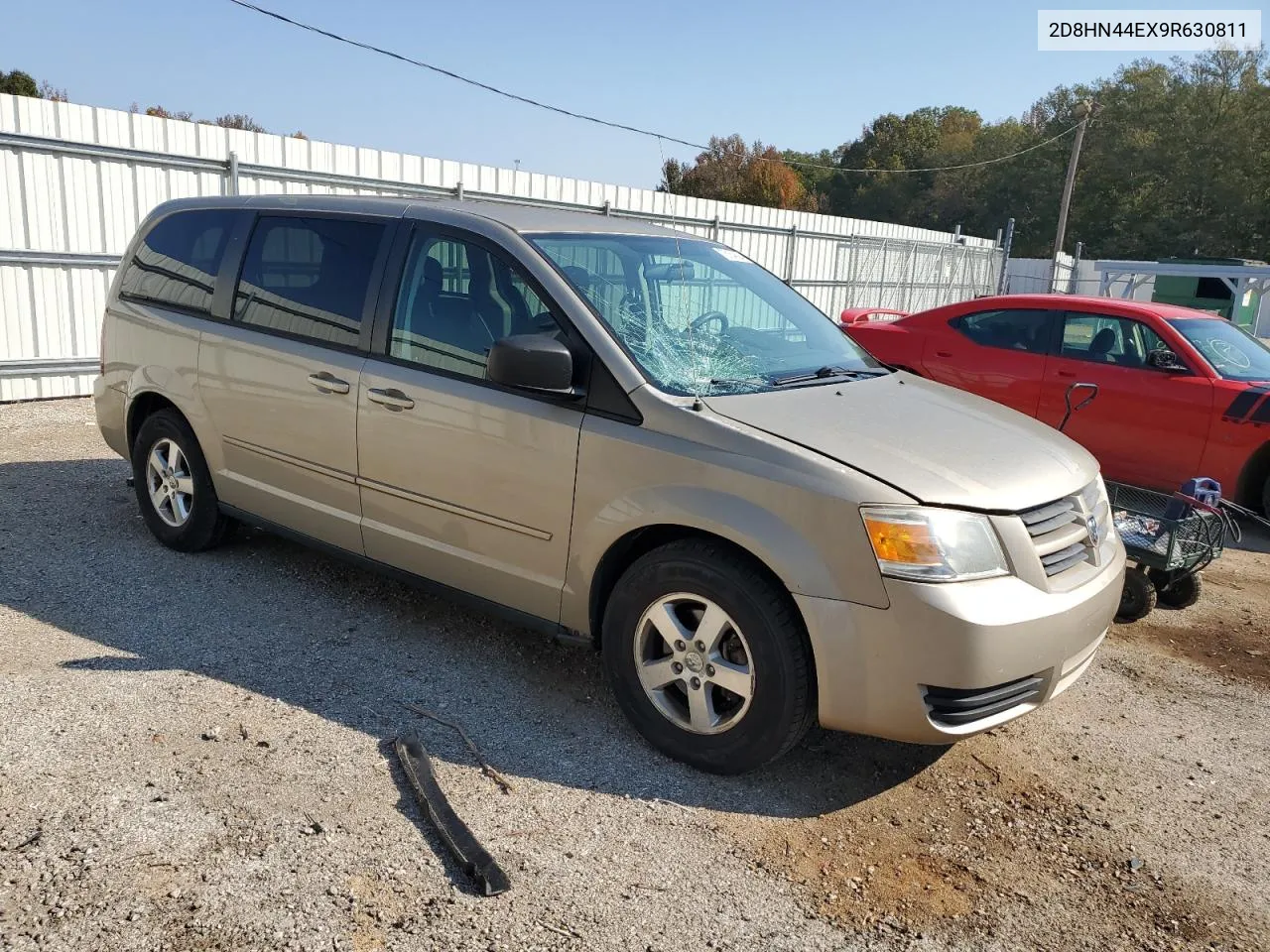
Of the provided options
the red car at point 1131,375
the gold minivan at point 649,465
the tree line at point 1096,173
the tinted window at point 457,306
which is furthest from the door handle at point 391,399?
the tree line at point 1096,173

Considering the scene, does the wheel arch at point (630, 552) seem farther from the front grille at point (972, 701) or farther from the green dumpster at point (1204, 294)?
the green dumpster at point (1204, 294)

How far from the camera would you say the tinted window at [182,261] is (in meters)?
4.93

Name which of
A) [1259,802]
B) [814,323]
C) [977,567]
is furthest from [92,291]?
[1259,802]

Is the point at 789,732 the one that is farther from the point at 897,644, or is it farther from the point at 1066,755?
the point at 1066,755

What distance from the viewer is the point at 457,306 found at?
3.95 meters

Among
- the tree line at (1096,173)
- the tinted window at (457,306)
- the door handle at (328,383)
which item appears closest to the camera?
the tinted window at (457,306)

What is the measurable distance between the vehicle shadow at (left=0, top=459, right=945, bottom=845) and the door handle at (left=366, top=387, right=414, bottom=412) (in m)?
1.08

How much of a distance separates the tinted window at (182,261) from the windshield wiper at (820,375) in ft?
9.67

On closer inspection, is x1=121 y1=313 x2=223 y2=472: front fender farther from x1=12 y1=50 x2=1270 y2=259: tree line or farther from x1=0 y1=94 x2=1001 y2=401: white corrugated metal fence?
x1=12 y1=50 x2=1270 y2=259: tree line

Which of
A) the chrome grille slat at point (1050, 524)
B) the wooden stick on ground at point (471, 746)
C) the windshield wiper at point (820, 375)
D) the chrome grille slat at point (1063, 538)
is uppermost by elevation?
the windshield wiper at point (820, 375)

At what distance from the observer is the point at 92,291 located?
9.66 m

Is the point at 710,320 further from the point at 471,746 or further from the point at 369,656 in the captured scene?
the point at 369,656

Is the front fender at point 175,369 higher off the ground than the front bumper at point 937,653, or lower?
higher

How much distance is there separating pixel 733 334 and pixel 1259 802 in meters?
2.57
